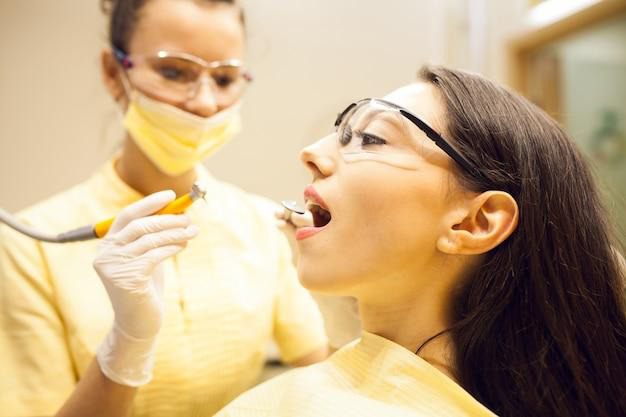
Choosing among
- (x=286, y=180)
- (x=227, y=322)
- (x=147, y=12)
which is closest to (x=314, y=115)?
(x=286, y=180)

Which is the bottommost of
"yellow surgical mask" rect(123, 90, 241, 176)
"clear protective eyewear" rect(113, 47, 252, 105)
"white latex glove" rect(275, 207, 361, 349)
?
"white latex glove" rect(275, 207, 361, 349)

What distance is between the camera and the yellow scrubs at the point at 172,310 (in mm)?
1059

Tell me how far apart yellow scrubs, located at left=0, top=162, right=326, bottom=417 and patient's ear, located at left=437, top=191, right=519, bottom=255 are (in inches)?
21.5

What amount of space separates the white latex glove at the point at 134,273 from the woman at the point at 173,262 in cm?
3

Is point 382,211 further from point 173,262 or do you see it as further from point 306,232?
point 173,262

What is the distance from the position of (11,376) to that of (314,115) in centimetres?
92

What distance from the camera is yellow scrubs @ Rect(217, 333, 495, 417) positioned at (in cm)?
83

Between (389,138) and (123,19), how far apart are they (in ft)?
2.42

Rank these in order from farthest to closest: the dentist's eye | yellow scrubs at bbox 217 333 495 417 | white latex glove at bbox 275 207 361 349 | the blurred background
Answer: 1. the blurred background
2. white latex glove at bbox 275 207 361 349
3. the dentist's eye
4. yellow scrubs at bbox 217 333 495 417

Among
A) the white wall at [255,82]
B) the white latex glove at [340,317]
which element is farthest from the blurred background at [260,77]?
the white latex glove at [340,317]

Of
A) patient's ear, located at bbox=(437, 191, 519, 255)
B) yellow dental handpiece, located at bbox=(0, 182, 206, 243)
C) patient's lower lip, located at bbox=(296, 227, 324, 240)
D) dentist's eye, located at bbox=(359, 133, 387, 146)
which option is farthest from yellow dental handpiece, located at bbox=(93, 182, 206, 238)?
patient's ear, located at bbox=(437, 191, 519, 255)

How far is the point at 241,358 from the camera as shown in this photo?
1.24 meters

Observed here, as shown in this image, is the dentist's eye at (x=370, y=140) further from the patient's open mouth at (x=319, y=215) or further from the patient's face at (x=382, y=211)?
the patient's open mouth at (x=319, y=215)

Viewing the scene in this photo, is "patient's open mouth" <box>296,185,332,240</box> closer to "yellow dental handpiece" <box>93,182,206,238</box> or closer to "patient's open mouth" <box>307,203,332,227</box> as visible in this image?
"patient's open mouth" <box>307,203,332,227</box>
